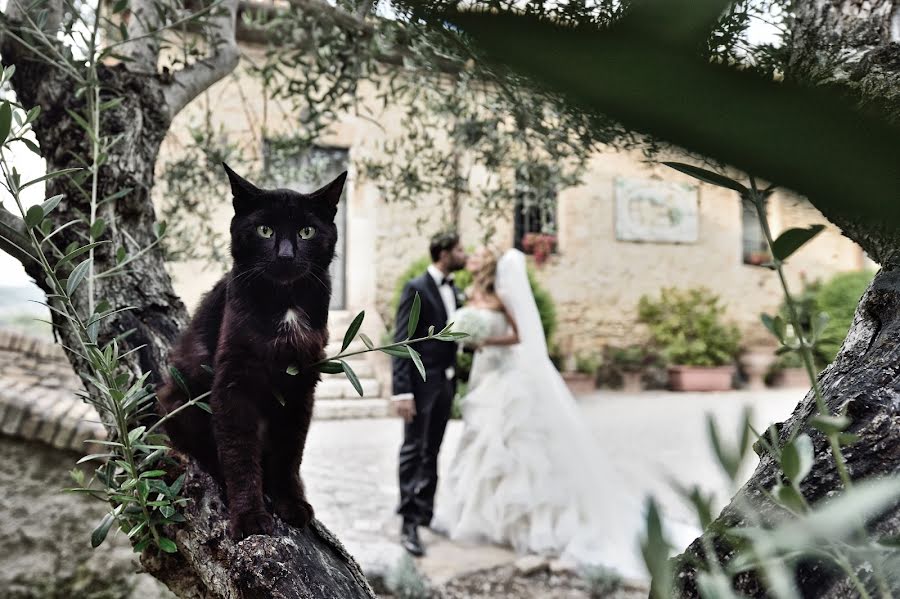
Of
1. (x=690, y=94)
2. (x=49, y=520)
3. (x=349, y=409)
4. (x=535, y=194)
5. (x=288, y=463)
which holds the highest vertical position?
(x=535, y=194)

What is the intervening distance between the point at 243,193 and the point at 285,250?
120 mm

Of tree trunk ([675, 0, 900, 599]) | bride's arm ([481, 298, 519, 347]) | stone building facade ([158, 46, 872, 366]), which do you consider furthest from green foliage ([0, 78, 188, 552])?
stone building facade ([158, 46, 872, 366])

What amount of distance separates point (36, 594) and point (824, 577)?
3.11 m

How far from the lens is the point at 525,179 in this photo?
369cm

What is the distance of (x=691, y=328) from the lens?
11.0 metres

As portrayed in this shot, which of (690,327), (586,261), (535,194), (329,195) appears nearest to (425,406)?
(535,194)

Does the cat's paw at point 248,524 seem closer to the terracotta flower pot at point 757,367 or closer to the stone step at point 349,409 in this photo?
the terracotta flower pot at point 757,367

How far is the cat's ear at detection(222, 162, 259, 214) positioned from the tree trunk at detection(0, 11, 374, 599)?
0.37 metres

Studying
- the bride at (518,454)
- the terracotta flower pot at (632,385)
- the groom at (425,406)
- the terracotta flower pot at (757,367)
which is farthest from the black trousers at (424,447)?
the terracotta flower pot at (632,385)

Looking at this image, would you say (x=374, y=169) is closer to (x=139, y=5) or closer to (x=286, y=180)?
(x=286, y=180)

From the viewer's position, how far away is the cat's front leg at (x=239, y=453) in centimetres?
111

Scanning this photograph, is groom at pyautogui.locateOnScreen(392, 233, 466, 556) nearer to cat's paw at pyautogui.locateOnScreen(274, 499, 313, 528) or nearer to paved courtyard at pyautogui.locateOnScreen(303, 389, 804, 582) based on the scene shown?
paved courtyard at pyautogui.locateOnScreen(303, 389, 804, 582)

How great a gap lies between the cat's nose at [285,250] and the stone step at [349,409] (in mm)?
6920

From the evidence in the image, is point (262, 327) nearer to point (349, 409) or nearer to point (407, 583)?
point (407, 583)
